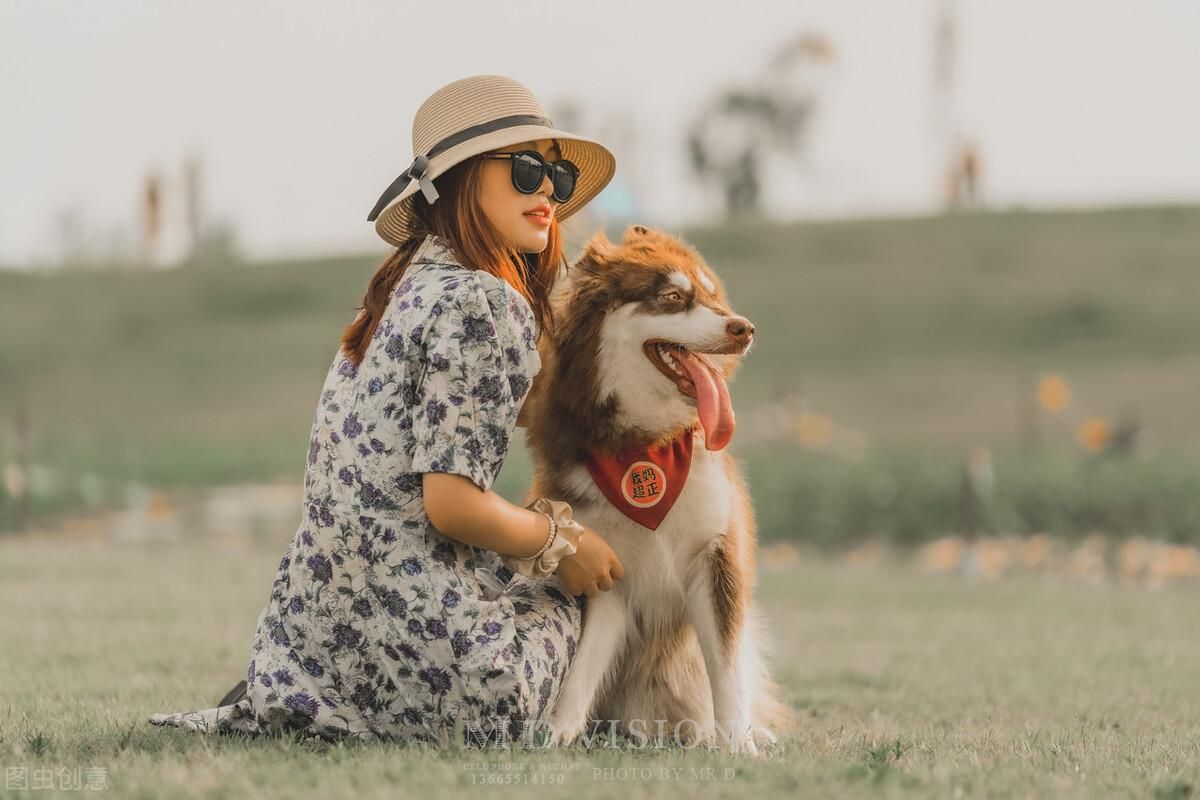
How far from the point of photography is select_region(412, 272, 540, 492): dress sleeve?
10.4 ft

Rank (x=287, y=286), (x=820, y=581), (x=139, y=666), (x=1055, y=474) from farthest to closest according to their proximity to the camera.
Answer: (x=287, y=286) < (x=1055, y=474) < (x=820, y=581) < (x=139, y=666)

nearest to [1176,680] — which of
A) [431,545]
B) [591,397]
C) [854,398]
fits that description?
[591,397]

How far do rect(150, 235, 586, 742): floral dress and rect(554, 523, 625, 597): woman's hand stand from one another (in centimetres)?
13

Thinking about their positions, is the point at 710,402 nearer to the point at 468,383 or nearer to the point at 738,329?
the point at 738,329

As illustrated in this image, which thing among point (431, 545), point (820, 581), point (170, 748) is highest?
point (431, 545)


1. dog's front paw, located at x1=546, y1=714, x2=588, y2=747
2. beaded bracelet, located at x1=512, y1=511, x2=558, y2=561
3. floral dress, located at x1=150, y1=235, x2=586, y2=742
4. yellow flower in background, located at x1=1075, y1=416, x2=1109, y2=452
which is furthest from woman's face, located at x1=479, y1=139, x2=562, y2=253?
yellow flower in background, located at x1=1075, y1=416, x2=1109, y2=452

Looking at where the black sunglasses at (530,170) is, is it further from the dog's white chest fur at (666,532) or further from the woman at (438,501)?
the dog's white chest fur at (666,532)

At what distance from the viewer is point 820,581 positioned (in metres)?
9.26

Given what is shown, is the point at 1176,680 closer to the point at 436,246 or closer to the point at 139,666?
the point at 436,246

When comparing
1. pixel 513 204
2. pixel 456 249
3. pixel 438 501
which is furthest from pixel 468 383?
pixel 513 204

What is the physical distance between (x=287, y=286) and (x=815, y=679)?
992 inches

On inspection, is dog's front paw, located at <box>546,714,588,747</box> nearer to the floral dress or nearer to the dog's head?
the floral dress

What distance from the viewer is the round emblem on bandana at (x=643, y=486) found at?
354cm

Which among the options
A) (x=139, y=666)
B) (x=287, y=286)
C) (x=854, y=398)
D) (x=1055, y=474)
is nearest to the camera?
(x=139, y=666)
